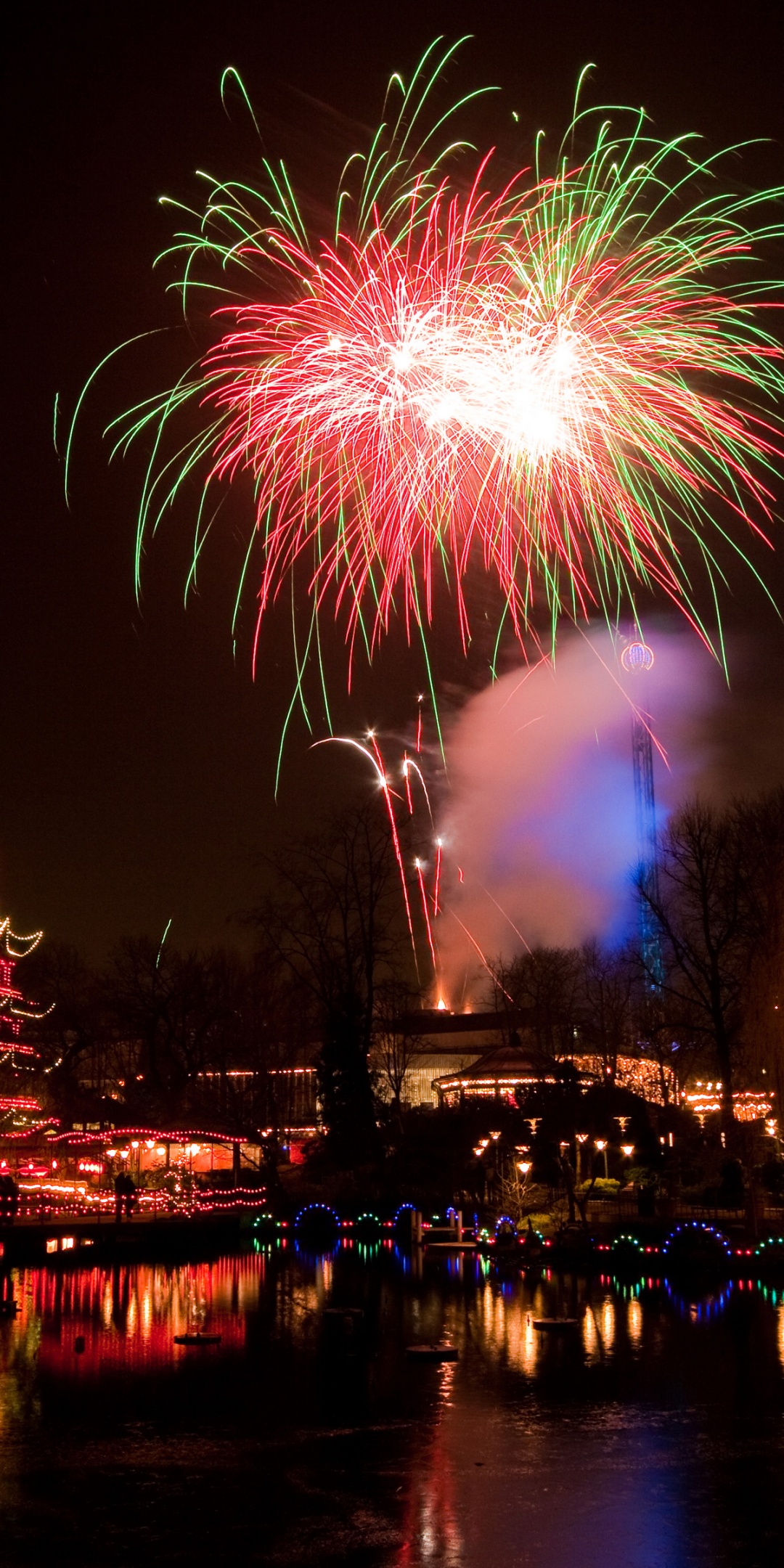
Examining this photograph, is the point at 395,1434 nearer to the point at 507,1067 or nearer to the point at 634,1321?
the point at 634,1321

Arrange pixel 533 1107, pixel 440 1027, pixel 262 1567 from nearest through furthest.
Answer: pixel 262 1567, pixel 533 1107, pixel 440 1027

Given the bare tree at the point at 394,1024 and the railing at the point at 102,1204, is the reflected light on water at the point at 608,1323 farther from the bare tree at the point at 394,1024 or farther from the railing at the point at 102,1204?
the bare tree at the point at 394,1024

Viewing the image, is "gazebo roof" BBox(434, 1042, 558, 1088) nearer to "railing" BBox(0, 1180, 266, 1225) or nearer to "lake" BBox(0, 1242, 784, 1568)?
Result: "railing" BBox(0, 1180, 266, 1225)

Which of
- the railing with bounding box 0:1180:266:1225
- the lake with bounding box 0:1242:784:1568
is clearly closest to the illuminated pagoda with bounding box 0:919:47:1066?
the railing with bounding box 0:1180:266:1225

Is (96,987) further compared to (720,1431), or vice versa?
(96,987)

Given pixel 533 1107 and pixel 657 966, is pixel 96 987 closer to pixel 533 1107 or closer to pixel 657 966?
pixel 657 966

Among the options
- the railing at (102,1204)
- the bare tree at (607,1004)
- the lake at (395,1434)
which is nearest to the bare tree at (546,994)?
the bare tree at (607,1004)

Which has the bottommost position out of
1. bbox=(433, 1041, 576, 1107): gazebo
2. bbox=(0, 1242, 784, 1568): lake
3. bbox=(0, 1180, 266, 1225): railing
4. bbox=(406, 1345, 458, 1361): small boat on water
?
bbox=(0, 1242, 784, 1568): lake

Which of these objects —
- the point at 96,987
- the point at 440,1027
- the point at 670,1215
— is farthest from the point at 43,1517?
the point at 440,1027
